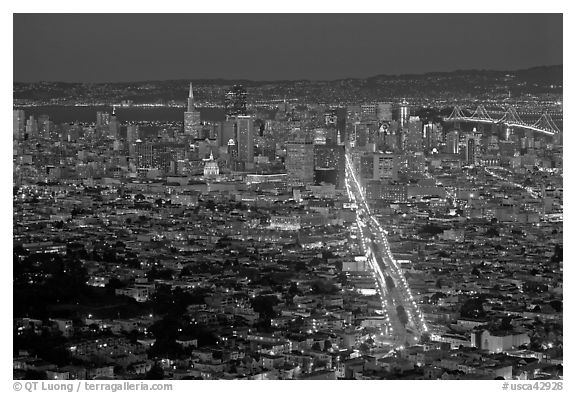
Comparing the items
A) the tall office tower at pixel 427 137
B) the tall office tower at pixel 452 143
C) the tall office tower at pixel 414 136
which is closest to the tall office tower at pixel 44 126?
the tall office tower at pixel 414 136

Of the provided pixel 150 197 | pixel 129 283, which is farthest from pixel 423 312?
pixel 150 197

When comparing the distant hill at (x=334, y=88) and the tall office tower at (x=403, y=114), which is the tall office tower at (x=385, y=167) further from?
the distant hill at (x=334, y=88)

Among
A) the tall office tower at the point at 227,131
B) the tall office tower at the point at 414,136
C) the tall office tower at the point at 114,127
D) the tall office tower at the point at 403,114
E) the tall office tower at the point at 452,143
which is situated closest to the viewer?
the tall office tower at the point at 114,127

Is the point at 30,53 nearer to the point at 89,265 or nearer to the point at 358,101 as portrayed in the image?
the point at 89,265

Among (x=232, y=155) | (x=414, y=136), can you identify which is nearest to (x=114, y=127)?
(x=232, y=155)

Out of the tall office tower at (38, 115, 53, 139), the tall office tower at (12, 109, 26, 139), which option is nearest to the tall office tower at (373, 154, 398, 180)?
the tall office tower at (38, 115, 53, 139)

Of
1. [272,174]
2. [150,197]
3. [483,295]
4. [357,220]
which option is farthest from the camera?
[272,174]
